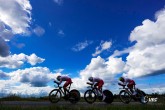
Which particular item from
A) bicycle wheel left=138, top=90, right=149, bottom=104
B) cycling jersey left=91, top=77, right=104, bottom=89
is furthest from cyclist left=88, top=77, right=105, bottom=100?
bicycle wheel left=138, top=90, right=149, bottom=104

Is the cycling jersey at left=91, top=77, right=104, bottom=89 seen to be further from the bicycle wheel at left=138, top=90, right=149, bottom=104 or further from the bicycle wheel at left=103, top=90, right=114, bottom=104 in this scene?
the bicycle wheel at left=138, top=90, right=149, bottom=104

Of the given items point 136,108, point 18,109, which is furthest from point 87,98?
point 18,109

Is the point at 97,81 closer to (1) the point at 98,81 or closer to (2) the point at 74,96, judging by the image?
(1) the point at 98,81

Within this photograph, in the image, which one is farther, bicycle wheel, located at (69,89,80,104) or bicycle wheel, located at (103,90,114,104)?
bicycle wheel, located at (103,90,114,104)

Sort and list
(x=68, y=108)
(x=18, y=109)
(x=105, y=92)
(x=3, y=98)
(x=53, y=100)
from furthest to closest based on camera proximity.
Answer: (x=3, y=98) < (x=105, y=92) < (x=53, y=100) < (x=68, y=108) < (x=18, y=109)

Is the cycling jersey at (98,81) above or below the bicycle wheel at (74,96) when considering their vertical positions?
above

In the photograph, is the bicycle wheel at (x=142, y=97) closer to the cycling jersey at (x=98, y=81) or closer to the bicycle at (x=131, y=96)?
the bicycle at (x=131, y=96)

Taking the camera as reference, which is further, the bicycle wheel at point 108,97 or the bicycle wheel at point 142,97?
the bicycle wheel at point 142,97

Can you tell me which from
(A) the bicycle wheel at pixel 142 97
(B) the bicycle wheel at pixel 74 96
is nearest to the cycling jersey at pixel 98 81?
(B) the bicycle wheel at pixel 74 96

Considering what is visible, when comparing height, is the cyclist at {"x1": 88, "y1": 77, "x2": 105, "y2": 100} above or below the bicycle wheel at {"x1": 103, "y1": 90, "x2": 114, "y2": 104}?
above

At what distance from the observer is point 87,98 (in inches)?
854

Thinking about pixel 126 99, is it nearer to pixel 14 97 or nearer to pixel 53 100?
pixel 53 100

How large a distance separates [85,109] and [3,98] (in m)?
11.4

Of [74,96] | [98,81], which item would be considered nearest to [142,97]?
[98,81]
